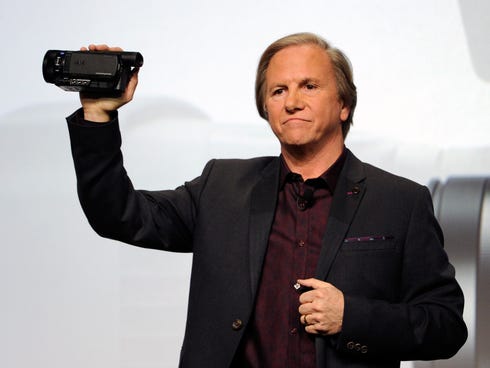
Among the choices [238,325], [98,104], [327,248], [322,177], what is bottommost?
[238,325]

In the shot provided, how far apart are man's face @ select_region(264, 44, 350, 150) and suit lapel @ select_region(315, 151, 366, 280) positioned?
3.0 inches

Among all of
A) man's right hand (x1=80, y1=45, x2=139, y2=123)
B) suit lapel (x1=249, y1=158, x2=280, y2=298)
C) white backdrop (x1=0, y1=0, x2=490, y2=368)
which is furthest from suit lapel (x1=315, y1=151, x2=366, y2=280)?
white backdrop (x1=0, y1=0, x2=490, y2=368)

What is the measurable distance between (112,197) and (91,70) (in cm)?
22

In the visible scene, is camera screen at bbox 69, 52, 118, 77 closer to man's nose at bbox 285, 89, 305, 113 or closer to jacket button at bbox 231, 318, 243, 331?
→ man's nose at bbox 285, 89, 305, 113

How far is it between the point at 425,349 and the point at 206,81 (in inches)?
40.4

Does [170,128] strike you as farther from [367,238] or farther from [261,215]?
[367,238]

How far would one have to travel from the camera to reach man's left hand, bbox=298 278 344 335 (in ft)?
4.39

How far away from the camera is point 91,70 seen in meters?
1.32

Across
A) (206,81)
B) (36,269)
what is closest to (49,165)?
(36,269)

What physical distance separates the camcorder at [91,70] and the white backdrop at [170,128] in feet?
2.65

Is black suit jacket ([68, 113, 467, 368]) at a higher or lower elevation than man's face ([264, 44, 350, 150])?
lower

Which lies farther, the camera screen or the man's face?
the man's face

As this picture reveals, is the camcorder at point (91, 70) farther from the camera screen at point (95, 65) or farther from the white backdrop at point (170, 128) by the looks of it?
the white backdrop at point (170, 128)

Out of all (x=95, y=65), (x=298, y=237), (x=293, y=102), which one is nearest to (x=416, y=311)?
(x=298, y=237)
